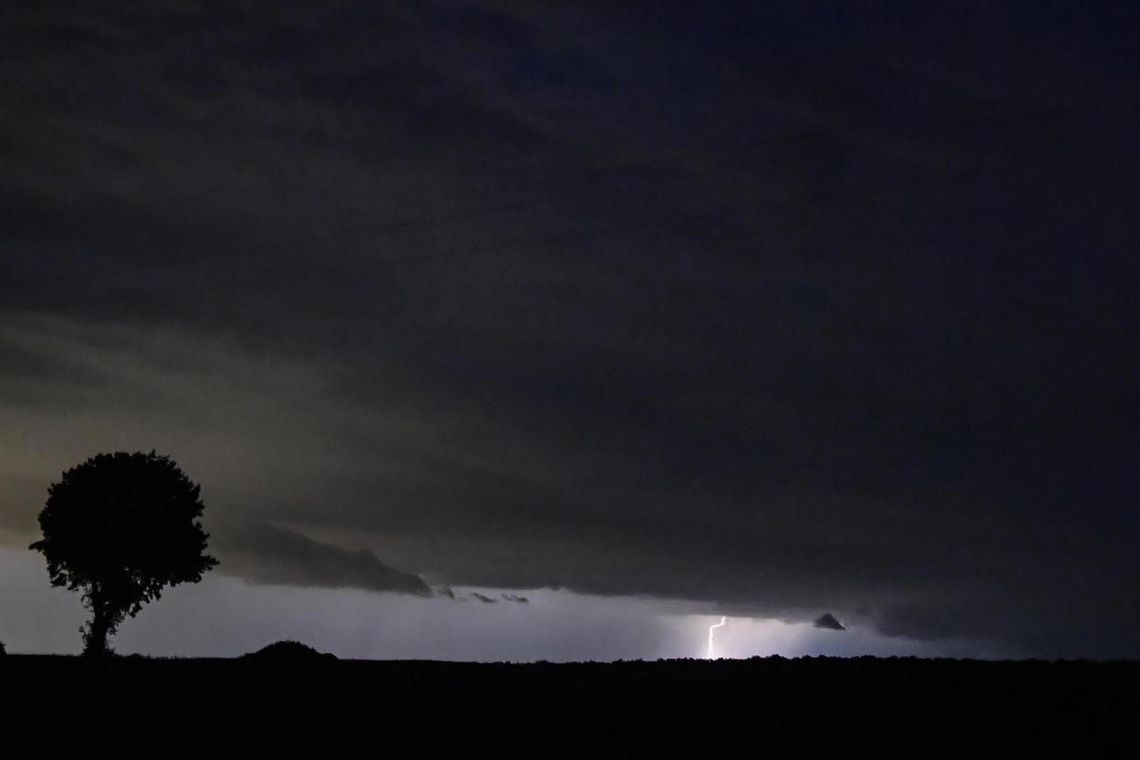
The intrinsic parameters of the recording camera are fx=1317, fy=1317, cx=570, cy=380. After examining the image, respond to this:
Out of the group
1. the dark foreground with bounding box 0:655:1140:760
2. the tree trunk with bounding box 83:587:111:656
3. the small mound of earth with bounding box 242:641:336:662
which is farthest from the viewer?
the tree trunk with bounding box 83:587:111:656

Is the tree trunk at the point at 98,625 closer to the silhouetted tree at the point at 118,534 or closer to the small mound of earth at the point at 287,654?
the silhouetted tree at the point at 118,534

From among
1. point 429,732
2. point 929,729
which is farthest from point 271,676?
point 929,729

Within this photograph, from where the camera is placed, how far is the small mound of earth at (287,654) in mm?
58125

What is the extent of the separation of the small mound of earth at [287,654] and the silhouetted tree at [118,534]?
3255 cm

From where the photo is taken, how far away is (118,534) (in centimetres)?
9062

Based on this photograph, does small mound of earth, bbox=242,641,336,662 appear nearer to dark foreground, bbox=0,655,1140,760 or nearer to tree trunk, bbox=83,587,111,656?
dark foreground, bbox=0,655,1140,760

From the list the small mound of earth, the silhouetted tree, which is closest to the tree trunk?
the silhouetted tree

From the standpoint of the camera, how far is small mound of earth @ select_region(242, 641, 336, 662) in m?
58.1

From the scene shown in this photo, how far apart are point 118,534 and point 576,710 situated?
176ft

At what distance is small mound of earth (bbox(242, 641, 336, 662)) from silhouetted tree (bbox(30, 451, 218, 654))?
3255cm

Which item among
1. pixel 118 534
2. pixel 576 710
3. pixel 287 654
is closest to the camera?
pixel 576 710

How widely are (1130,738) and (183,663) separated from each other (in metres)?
39.3

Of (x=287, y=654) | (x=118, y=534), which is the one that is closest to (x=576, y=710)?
(x=287, y=654)

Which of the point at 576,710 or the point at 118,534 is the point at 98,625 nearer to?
the point at 118,534
